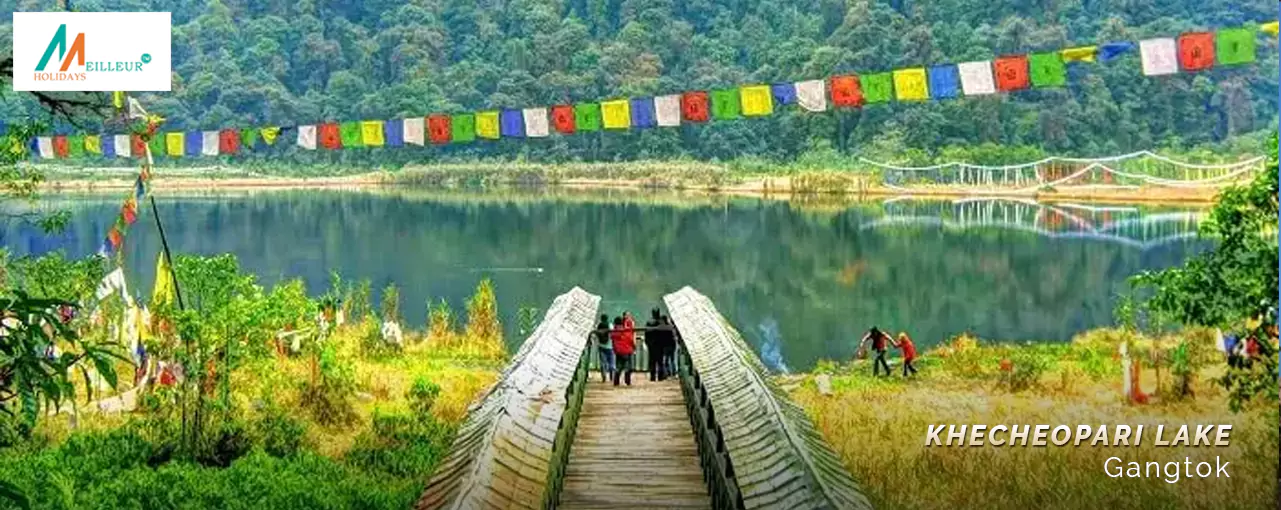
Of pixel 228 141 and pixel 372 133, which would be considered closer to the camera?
pixel 228 141

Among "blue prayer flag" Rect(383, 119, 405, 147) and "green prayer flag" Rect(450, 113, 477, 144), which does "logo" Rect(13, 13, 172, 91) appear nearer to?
"green prayer flag" Rect(450, 113, 477, 144)

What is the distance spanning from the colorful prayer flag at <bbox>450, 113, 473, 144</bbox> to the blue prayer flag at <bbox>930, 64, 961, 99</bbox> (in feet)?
A: 12.2

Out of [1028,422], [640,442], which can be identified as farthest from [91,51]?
[1028,422]

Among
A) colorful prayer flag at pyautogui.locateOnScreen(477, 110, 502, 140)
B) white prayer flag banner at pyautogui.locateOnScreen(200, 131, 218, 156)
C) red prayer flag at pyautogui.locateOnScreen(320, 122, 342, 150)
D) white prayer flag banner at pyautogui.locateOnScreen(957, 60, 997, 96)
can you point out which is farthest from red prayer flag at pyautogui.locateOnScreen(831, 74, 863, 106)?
white prayer flag banner at pyautogui.locateOnScreen(200, 131, 218, 156)

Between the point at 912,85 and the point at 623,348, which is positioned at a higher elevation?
the point at 912,85

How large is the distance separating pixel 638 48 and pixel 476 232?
1036cm

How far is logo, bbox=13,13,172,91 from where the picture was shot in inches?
277

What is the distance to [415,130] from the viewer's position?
12.3 metres

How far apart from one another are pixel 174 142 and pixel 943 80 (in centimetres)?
690

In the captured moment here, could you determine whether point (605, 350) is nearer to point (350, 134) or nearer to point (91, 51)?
point (91, 51)

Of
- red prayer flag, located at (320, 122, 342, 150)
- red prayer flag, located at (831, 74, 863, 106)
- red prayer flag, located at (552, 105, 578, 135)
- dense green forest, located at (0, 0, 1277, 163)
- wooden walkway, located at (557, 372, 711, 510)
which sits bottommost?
wooden walkway, located at (557, 372, 711, 510)

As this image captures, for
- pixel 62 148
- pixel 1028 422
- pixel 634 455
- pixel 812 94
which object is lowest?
pixel 1028 422

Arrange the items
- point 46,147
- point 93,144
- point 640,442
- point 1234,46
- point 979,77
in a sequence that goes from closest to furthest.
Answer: point 640,442 < point 1234,46 < point 979,77 < point 93,144 < point 46,147

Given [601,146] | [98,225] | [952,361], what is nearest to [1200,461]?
[952,361]
